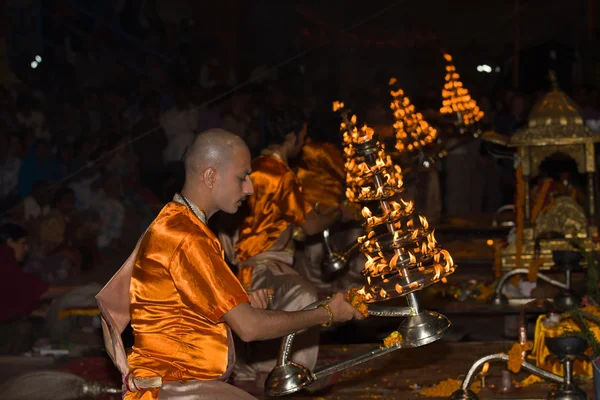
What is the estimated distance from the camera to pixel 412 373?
6430 mm

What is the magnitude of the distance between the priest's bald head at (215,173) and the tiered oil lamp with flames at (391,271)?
1.60 ft

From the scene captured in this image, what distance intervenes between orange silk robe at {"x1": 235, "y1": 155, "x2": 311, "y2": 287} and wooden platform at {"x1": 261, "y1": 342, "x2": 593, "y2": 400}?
0.90 m

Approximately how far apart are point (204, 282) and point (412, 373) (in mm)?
3228

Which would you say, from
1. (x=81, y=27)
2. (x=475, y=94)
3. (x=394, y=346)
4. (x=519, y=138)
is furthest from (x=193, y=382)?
(x=81, y=27)

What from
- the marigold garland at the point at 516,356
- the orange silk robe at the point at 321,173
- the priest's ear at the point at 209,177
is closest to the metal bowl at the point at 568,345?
the marigold garland at the point at 516,356

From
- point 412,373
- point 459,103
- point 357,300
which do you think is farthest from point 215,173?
point 459,103

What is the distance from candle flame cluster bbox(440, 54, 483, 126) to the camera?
10414 millimetres

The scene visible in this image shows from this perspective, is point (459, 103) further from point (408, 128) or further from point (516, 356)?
point (516, 356)

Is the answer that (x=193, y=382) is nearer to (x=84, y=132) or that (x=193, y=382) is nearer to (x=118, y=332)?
(x=118, y=332)

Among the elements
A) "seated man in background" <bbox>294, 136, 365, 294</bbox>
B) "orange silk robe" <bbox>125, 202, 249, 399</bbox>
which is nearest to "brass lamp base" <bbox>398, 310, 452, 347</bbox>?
"orange silk robe" <bbox>125, 202, 249, 399</bbox>

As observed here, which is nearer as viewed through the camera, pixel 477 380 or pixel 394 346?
pixel 394 346

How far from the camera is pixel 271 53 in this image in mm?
11719

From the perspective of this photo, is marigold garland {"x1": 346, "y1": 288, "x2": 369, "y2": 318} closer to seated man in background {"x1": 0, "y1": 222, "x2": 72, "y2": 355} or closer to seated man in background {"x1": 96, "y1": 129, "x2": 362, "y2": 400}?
seated man in background {"x1": 96, "y1": 129, "x2": 362, "y2": 400}

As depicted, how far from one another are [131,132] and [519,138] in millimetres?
5231
